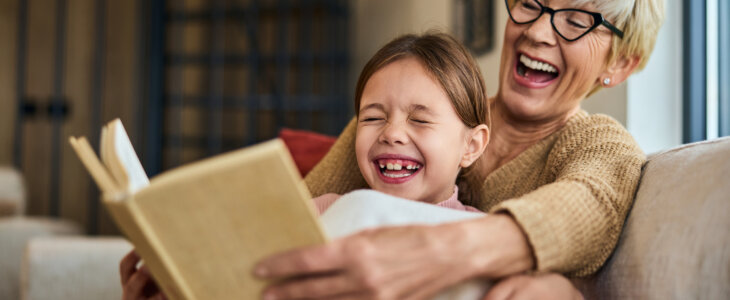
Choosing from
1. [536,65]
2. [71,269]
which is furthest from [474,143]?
[71,269]

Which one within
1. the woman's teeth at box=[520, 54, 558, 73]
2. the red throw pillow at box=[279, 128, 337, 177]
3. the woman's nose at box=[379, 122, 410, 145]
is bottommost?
the red throw pillow at box=[279, 128, 337, 177]

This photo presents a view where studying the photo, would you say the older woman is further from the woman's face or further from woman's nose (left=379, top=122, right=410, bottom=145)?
woman's nose (left=379, top=122, right=410, bottom=145)

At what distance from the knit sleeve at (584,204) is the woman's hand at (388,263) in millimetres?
71

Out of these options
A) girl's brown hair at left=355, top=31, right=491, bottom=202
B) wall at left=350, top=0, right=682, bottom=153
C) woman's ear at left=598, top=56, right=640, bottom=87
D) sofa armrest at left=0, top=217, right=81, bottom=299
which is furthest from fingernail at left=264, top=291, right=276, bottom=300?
sofa armrest at left=0, top=217, right=81, bottom=299

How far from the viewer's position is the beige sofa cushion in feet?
2.27

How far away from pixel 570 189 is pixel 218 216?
0.48 metres

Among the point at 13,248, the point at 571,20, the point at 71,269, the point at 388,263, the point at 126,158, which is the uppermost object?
the point at 571,20

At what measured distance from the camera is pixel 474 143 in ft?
3.68

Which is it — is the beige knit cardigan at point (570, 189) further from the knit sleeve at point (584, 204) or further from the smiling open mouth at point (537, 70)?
the smiling open mouth at point (537, 70)

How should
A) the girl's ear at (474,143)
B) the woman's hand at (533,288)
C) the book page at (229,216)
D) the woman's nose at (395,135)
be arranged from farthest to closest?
the girl's ear at (474,143) < the woman's nose at (395,135) < the woman's hand at (533,288) < the book page at (229,216)

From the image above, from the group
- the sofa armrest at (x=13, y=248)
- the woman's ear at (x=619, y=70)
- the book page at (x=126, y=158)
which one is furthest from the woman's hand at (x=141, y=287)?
the sofa armrest at (x=13, y=248)

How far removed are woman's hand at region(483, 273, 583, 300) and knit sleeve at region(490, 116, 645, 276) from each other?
16mm

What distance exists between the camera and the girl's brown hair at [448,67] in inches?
41.4

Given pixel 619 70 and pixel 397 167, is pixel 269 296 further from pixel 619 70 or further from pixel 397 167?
pixel 619 70
